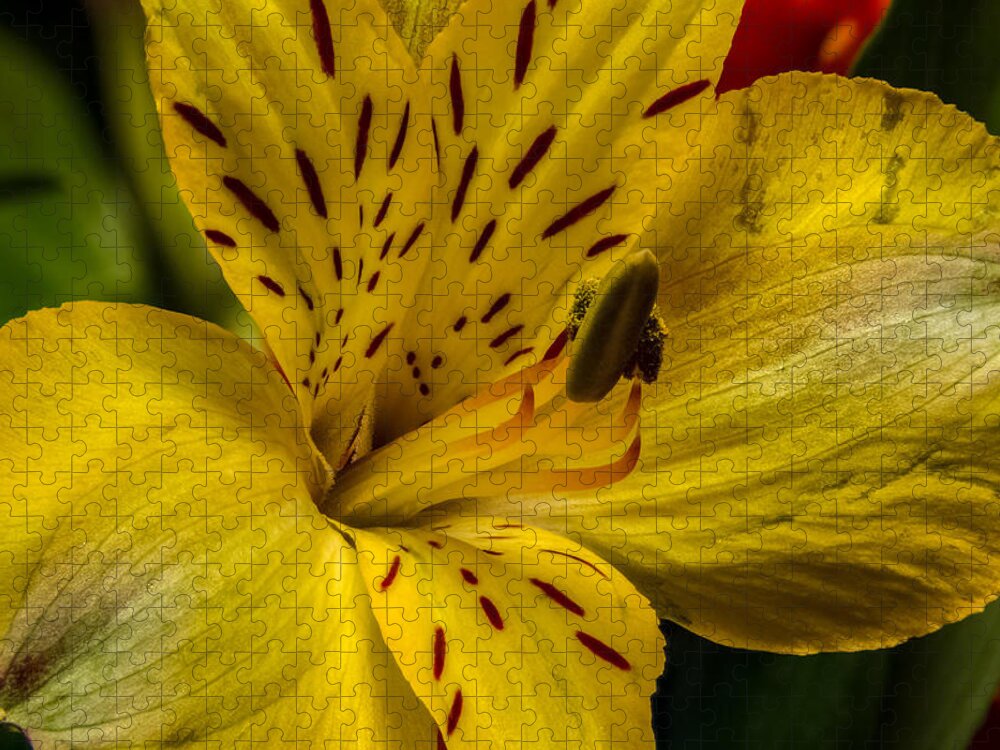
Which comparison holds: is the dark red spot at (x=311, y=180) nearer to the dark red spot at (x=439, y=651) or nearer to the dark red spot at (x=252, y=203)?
the dark red spot at (x=252, y=203)

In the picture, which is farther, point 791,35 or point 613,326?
point 791,35

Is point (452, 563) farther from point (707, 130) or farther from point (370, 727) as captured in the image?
Answer: point (707, 130)

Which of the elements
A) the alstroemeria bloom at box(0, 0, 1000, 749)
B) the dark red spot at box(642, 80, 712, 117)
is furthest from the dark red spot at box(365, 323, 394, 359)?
the dark red spot at box(642, 80, 712, 117)

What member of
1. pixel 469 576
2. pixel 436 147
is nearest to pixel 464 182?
pixel 436 147

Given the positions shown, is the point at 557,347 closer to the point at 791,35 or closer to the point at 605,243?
the point at 605,243

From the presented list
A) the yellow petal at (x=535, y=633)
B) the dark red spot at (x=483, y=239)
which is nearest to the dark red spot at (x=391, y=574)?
the yellow petal at (x=535, y=633)

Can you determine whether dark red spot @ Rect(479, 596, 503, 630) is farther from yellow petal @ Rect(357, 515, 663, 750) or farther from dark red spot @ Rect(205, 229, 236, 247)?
dark red spot @ Rect(205, 229, 236, 247)
